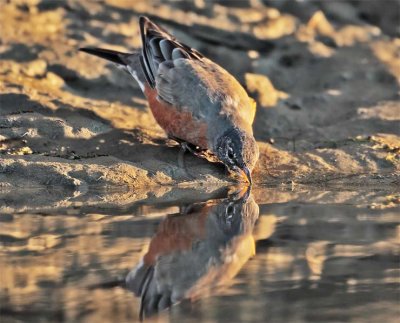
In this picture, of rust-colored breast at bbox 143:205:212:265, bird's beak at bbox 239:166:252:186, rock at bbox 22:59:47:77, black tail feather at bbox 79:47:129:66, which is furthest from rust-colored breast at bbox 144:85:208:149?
rock at bbox 22:59:47:77

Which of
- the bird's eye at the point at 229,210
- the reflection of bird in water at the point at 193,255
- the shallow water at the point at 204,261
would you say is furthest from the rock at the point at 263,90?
the reflection of bird in water at the point at 193,255

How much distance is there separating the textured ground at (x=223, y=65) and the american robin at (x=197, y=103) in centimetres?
29

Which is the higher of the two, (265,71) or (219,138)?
(265,71)

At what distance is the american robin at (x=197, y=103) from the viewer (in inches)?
345

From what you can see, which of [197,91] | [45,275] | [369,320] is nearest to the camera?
[369,320]

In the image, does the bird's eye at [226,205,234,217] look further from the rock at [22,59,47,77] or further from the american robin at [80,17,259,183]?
the rock at [22,59,47,77]

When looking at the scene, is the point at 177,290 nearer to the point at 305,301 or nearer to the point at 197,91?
the point at 305,301

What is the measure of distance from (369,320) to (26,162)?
471 cm

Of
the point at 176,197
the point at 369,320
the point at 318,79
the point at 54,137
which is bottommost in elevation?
the point at 369,320

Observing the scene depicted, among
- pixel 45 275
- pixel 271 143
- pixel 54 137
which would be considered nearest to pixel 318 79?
pixel 271 143

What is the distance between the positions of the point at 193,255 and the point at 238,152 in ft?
9.45

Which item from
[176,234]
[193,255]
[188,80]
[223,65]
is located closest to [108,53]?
[188,80]

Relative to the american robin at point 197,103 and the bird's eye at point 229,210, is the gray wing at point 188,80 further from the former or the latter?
the bird's eye at point 229,210

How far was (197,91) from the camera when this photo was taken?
933 cm
